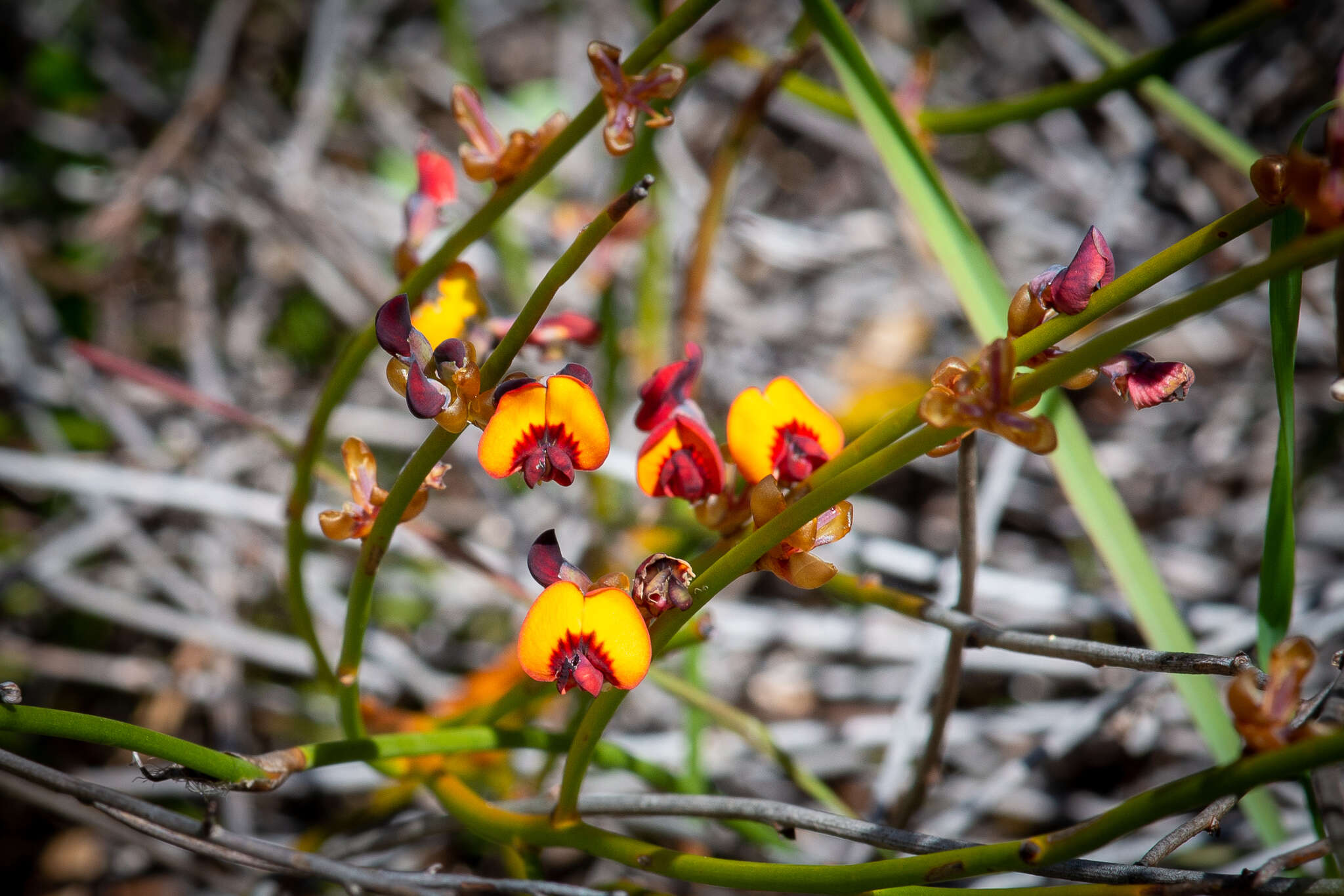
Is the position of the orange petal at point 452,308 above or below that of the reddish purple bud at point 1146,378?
above

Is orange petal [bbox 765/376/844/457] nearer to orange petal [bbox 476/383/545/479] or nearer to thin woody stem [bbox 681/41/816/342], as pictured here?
orange petal [bbox 476/383/545/479]

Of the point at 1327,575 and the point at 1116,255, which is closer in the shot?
the point at 1327,575

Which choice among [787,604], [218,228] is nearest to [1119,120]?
[787,604]

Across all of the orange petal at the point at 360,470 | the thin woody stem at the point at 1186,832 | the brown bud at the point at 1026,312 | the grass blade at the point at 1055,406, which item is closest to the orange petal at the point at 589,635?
the orange petal at the point at 360,470

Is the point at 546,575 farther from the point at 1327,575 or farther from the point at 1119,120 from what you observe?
the point at 1119,120

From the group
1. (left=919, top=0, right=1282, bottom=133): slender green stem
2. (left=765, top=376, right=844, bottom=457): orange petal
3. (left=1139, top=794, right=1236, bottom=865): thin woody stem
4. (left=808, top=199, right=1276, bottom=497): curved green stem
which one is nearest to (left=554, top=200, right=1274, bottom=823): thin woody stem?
(left=808, top=199, right=1276, bottom=497): curved green stem

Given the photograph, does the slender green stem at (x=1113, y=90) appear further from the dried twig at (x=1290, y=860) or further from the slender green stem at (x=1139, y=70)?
the dried twig at (x=1290, y=860)
